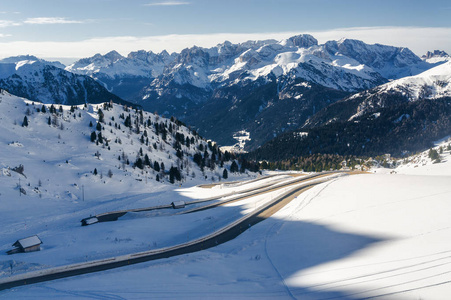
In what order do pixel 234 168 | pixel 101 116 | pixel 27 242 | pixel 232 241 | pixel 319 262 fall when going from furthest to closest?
pixel 234 168
pixel 101 116
pixel 232 241
pixel 27 242
pixel 319 262

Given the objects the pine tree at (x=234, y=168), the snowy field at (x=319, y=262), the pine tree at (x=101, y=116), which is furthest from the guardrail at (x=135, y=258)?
the pine tree at (x=101, y=116)

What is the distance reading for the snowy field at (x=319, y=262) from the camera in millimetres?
28877

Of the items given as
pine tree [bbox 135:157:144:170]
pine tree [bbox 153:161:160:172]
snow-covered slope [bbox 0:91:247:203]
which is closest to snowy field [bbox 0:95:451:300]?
snow-covered slope [bbox 0:91:247:203]

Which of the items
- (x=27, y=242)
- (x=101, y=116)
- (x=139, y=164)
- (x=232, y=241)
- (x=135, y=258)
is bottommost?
(x=232, y=241)

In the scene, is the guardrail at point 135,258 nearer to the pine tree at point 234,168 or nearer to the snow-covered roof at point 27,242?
the snow-covered roof at point 27,242

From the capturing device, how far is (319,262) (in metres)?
39.4

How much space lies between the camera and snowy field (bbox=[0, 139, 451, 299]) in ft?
94.7

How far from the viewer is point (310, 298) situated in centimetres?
2844

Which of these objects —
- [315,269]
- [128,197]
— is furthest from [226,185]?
[315,269]

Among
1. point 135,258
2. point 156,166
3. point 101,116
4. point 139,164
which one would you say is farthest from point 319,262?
point 101,116

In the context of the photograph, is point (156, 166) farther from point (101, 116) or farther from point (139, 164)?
point (101, 116)

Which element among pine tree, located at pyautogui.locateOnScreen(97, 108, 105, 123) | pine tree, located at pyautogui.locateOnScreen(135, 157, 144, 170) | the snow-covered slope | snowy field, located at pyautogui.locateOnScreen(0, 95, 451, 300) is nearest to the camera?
snowy field, located at pyautogui.locateOnScreen(0, 95, 451, 300)

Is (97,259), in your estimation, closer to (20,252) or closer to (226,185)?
(20,252)

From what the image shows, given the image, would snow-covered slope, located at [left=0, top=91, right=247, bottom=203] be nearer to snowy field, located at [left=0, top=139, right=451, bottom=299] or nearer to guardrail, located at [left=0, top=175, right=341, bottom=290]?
snowy field, located at [left=0, top=139, right=451, bottom=299]
